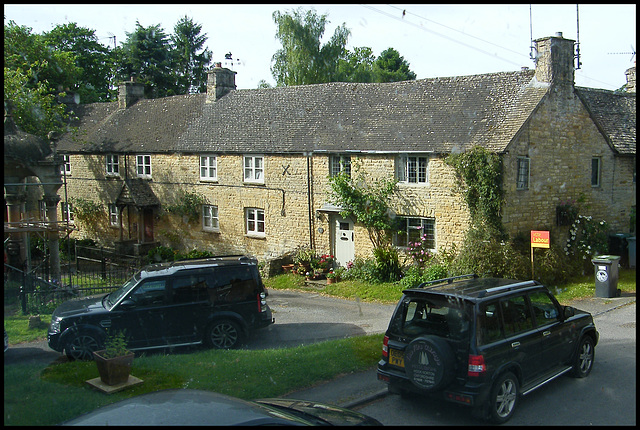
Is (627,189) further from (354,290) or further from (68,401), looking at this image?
(68,401)

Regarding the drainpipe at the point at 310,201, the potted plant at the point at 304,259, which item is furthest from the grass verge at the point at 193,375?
the drainpipe at the point at 310,201

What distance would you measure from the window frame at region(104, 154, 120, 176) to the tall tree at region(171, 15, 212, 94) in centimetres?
1897

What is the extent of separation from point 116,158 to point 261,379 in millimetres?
25252

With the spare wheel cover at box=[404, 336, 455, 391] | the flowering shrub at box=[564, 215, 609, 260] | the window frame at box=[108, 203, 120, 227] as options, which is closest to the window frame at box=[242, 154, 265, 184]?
the window frame at box=[108, 203, 120, 227]

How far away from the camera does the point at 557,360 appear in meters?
8.91

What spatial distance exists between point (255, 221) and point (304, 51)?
22.0m

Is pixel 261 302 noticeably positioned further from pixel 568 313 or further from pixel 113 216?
pixel 113 216

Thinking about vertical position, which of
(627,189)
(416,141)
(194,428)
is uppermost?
(416,141)

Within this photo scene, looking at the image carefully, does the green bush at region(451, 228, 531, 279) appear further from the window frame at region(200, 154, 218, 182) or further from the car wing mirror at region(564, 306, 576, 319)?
the window frame at region(200, 154, 218, 182)

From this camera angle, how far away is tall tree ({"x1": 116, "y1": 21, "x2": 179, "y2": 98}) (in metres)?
46.1

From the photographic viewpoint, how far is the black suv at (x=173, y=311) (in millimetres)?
11164

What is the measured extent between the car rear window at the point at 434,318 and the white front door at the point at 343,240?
14.1 metres

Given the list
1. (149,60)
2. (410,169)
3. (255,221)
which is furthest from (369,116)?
(149,60)

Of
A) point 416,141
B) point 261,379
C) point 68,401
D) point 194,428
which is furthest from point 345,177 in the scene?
point 194,428
